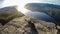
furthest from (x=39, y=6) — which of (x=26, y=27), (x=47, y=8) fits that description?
(x=26, y=27)

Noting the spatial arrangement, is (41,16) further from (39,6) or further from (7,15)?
(7,15)

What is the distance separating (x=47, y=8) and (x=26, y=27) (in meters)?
2.83

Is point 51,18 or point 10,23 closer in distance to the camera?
point 10,23

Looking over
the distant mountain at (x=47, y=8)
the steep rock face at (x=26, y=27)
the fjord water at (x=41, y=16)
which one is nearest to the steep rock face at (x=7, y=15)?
the steep rock face at (x=26, y=27)

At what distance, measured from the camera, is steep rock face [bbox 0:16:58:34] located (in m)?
4.96

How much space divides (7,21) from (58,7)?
3.21 m

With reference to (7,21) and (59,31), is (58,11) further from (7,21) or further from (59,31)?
(7,21)

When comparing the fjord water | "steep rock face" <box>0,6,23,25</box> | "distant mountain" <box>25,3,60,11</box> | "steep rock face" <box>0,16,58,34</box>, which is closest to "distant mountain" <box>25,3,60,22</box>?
"distant mountain" <box>25,3,60,11</box>

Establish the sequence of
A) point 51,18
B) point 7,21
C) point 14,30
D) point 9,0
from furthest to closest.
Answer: point 9,0 < point 51,18 < point 7,21 < point 14,30

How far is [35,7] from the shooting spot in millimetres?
7820

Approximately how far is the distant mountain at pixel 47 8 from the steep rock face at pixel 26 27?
55.8 inches

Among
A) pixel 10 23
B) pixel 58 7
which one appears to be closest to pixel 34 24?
pixel 10 23

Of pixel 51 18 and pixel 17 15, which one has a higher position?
pixel 17 15

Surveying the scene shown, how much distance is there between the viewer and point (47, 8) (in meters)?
7.70
